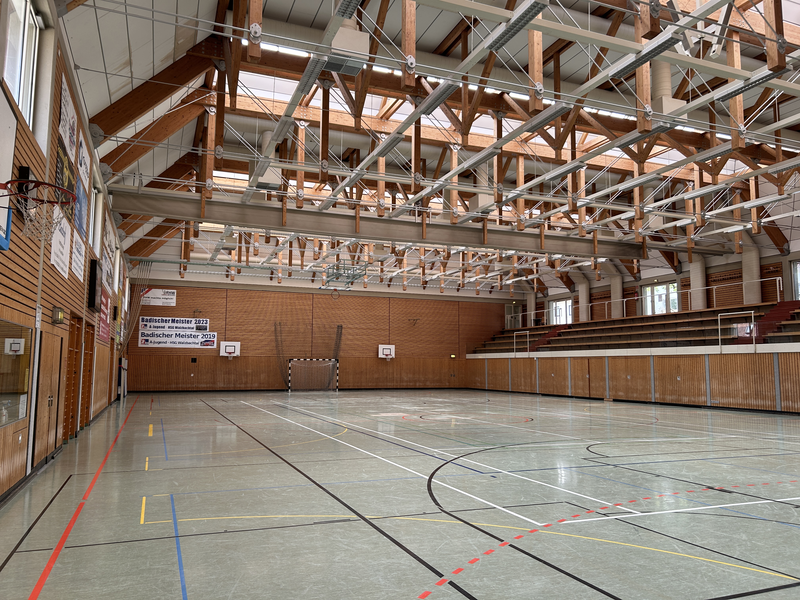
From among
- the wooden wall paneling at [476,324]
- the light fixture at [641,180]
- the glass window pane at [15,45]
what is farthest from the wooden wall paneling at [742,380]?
the glass window pane at [15,45]

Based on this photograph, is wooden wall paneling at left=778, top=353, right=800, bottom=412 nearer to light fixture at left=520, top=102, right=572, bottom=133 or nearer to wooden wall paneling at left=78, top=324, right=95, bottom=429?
light fixture at left=520, top=102, right=572, bottom=133

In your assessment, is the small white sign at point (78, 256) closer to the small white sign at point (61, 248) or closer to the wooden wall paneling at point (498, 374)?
the small white sign at point (61, 248)

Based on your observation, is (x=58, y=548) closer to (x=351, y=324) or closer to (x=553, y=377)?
(x=553, y=377)

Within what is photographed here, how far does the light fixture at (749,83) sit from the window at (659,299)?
20.9 meters

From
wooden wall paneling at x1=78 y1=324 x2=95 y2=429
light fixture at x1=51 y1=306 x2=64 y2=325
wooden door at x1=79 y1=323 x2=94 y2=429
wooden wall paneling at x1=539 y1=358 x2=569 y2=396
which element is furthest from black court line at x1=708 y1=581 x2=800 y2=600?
wooden wall paneling at x1=539 y1=358 x2=569 y2=396

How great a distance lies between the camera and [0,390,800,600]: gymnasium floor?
4.48 m

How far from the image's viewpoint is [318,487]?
8094mm

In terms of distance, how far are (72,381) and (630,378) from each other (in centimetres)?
2524

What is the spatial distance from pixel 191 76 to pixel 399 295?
92.1ft

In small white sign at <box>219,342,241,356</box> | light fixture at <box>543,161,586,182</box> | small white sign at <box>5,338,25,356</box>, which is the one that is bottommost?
small white sign at <box>5,338,25,356</box>

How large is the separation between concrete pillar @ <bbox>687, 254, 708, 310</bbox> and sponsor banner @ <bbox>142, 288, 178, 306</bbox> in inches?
1160

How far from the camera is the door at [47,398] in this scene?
8.87 m

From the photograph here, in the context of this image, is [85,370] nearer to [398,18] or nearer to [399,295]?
[398,18]

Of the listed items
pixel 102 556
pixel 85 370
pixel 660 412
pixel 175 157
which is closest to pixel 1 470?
pixel 102 556
